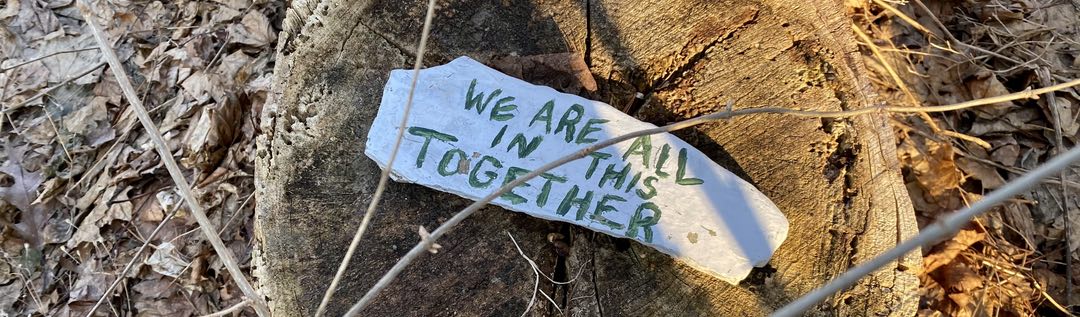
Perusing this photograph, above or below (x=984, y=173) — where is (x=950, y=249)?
below

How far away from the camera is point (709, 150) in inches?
46.1

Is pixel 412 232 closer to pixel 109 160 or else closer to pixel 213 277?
pixel 213 277

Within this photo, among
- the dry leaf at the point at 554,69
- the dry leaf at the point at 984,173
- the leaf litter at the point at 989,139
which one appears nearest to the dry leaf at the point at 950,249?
the leaf litter at the point at 989,139

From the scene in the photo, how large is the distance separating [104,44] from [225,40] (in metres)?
1.24

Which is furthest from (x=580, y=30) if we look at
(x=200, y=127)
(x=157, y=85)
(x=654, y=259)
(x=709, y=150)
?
(x=157, y=85)

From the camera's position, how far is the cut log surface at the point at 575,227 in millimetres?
1121

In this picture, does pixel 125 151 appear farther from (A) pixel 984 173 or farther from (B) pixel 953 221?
(A) pixel 984 173

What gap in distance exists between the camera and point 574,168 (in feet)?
3.73

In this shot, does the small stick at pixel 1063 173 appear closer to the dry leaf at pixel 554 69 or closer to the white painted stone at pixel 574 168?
the white painted stone at pixel 574 168

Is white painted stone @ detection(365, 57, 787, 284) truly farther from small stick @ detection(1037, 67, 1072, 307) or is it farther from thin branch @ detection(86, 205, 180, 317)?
thin branch @ detection(86, 205, 180, 317)

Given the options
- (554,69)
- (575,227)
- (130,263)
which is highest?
(554,69)

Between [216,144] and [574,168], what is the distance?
52.3 inches

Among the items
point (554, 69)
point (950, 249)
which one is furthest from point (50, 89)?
point (950, 249)

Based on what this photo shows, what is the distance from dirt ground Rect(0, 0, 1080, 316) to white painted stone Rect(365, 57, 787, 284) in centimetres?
80
